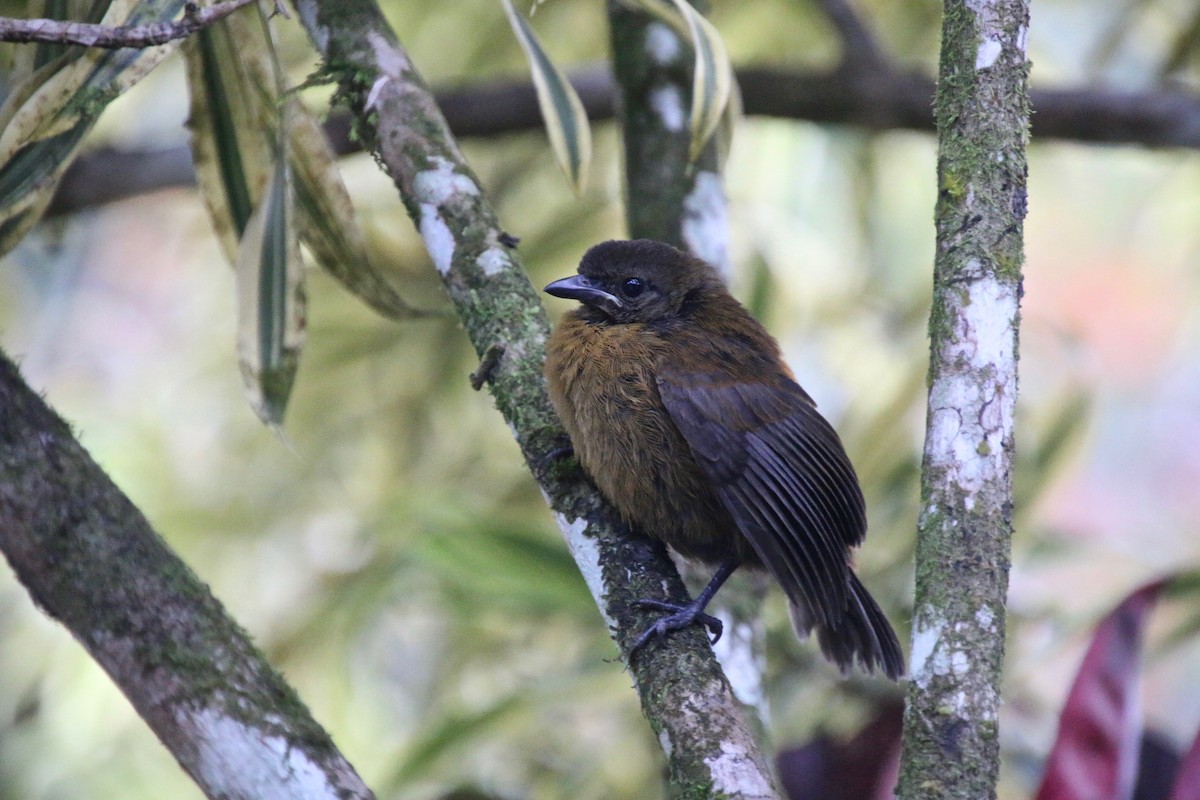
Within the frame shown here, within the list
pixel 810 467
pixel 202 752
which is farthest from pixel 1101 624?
pixel 202 752

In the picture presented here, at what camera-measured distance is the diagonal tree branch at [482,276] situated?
228 centimetres

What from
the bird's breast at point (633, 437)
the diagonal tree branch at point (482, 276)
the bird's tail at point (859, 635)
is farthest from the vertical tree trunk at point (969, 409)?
the bird's tail at point (859, 635)

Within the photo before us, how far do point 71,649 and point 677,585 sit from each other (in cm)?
296

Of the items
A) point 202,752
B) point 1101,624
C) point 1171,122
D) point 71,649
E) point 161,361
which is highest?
point 161,361

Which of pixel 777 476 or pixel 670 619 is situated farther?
pixel 777 476

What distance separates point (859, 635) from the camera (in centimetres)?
280

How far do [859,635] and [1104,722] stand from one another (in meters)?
0.55

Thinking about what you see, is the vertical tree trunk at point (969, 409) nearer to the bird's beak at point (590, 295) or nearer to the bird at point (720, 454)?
the bird at point (720, 454)

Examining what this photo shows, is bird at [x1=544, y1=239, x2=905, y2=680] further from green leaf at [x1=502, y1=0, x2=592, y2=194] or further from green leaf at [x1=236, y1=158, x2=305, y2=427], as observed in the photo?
green leaf at [x1=236, y1=158, x2=305, y2=427]

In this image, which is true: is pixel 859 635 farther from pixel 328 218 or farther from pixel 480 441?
pixel 480 441

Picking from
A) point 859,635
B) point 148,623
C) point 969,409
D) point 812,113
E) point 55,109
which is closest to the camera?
point 969,409

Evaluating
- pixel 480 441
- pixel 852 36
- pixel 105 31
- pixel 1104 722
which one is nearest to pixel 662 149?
pixel 852 36

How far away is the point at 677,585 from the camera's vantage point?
2.28 metres

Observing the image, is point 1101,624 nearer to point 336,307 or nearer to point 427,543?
point 427,543
